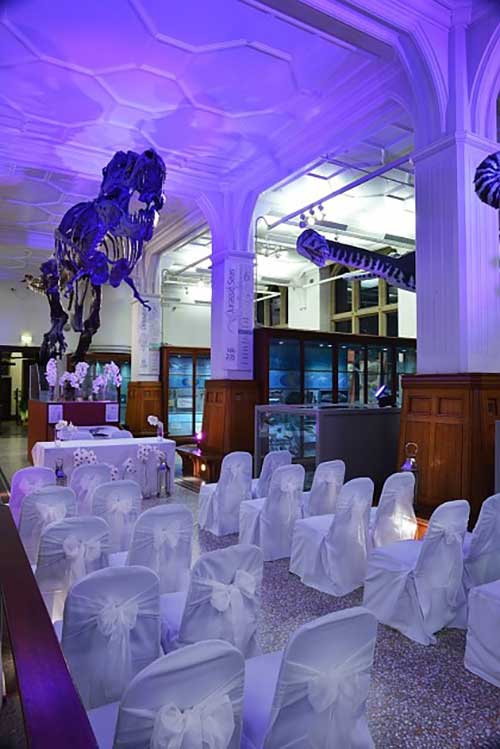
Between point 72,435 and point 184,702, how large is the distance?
240 inches

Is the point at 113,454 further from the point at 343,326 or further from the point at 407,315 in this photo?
the point at 343,326

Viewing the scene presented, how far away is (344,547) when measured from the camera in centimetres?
364

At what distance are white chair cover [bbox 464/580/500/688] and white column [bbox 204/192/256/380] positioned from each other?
5967 mm

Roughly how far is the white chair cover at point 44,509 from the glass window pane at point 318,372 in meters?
6.22

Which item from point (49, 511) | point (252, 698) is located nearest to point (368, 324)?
point (49, 511)

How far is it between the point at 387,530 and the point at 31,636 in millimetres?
2995

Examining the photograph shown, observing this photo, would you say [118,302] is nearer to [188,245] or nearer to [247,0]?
[188,245]

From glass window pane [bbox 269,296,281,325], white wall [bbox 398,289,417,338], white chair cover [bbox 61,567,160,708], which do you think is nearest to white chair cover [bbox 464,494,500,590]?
white chair cover [bbox 61,567,160,708]

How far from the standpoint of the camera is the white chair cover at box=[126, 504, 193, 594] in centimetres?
270

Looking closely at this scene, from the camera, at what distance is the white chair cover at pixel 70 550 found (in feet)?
7.89

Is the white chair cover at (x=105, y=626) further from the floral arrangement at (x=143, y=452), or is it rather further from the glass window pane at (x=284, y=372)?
the glass window pane at (x=284, y=372)

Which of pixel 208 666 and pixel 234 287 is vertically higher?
pixel 234 287

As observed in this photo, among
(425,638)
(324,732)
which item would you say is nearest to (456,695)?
(425,638)

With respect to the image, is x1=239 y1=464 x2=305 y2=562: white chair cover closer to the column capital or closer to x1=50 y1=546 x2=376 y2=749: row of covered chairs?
x1=50 y1=546 x2=376 y2=749: row of covered chairs
